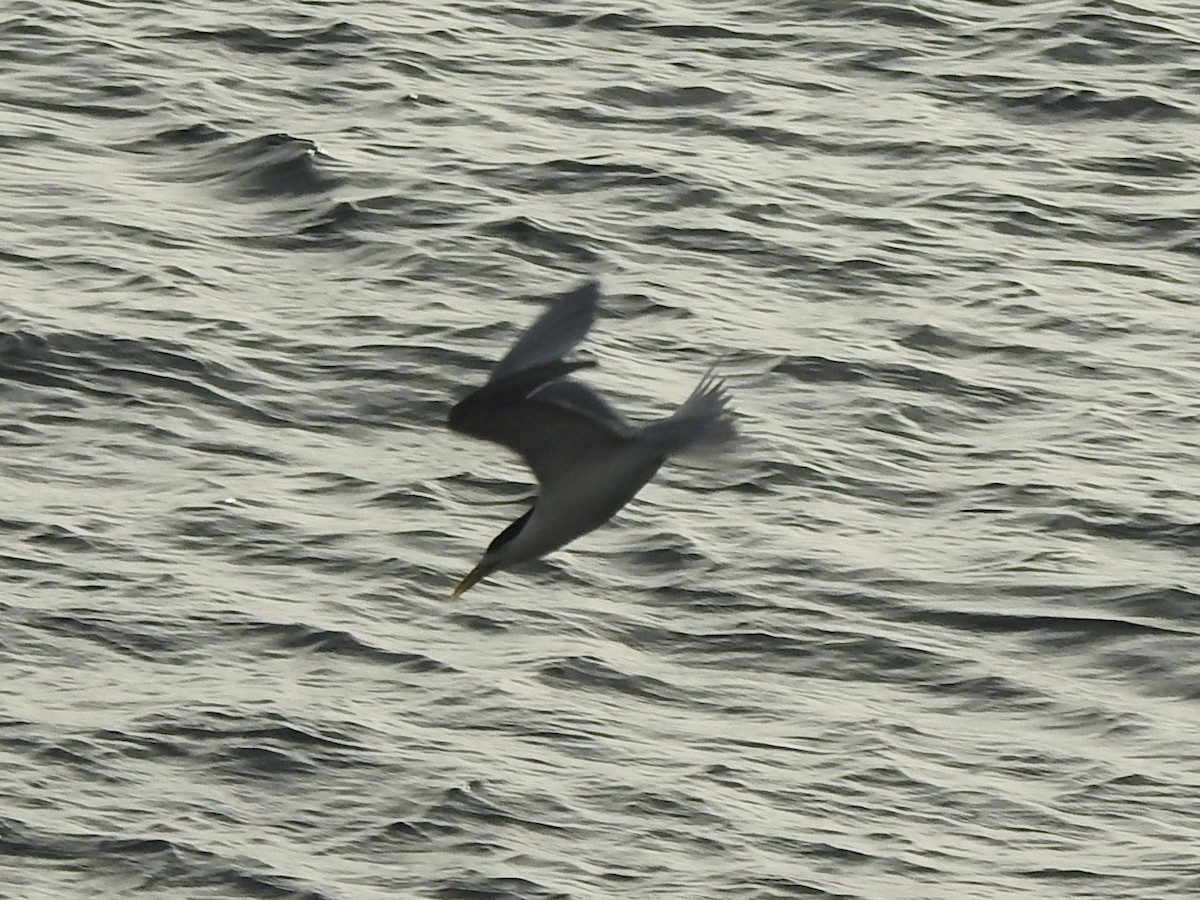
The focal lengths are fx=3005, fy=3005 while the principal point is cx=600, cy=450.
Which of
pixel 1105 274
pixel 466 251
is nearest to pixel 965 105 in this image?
pixel 1105 274

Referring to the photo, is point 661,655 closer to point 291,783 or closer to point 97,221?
point 291,783

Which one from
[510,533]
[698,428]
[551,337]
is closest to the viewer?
[698,428]

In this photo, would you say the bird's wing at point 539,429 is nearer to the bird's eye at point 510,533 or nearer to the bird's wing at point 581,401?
the bird's wing at point 581,401

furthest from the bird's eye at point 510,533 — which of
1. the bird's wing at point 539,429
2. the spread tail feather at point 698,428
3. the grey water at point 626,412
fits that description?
the grey water at point 626,412

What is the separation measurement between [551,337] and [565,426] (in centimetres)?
24

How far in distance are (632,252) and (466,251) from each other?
2.92ft

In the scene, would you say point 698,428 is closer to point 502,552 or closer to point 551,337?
point 551,337

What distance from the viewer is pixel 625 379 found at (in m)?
14.5

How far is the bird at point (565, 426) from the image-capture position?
777 cm

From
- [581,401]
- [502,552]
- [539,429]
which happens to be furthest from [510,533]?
[581,401]

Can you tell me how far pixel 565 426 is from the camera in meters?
7.95

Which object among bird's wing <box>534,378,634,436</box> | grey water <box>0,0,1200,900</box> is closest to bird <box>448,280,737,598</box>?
bird's wing <box>534,378,634,436</box>

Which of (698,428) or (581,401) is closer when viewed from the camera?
(698,428)

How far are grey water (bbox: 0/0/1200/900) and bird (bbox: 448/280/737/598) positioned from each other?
3707 mm
